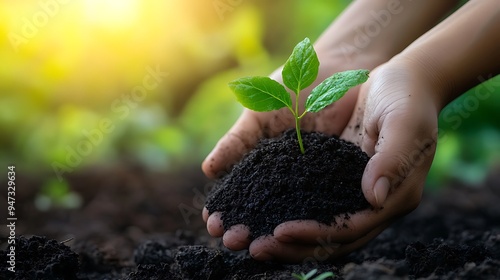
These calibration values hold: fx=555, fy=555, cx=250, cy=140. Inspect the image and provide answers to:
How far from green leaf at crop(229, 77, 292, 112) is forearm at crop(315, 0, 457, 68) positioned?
0.89m

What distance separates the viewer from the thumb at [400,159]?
1.61 meters

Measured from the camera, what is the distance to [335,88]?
166cm

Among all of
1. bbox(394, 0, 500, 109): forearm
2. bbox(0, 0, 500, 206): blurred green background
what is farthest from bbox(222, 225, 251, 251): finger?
bbox(0, 0, 500, 206): blurred green background

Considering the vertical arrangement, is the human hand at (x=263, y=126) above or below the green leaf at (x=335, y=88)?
above

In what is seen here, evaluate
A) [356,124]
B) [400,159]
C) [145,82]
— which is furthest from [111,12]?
[400,159]

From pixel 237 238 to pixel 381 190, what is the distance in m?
0.44

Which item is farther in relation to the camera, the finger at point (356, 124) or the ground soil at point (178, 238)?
the finger at point (356, 124)

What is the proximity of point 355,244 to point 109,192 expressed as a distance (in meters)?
1.86

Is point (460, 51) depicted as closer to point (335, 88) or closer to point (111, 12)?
point (335, 88)

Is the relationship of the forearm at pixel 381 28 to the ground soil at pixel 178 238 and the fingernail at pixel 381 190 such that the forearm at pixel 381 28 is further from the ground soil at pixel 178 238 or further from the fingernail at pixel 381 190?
the fingernail at pixel 381 190

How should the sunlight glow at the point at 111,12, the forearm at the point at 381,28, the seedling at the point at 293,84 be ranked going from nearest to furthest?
the seedling at the point at 293,84 → the forearm at the point at 381,28 → the sunlight glow at the point at 111,12

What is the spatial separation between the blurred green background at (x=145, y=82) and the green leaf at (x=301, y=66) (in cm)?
175

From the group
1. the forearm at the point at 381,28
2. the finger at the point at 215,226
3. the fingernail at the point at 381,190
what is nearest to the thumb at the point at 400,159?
the fingernail at the point at 381,190

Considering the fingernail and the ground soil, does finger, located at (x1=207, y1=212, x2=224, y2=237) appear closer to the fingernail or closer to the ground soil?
the ground soil
